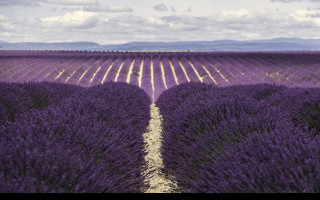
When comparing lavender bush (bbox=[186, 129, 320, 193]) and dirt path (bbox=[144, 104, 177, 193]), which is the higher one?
lavender bush (bbox=[186, 129, 320, 193])

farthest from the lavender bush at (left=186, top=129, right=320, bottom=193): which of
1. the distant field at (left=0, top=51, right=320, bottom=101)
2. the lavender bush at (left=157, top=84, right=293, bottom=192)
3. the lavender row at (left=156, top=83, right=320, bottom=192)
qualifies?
the distant field at (left=0, top=51, right=320, bottom=101)

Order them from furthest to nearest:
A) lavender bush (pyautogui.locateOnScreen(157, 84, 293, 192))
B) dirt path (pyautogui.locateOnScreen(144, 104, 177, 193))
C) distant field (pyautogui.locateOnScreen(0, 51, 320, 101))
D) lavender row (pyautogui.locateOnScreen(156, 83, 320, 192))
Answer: distant field (pyautogui.locateOnScreen(0, 51, 320, 101)) → dirt path (pyautogui.locateOnScreen(144, 104, 177, 193)) → lavender bush (pyautogui.locateOnScreen(157, 84, 293, 192)) → lavender row (pyautogui.locateOnScreen(156, 83, 320, 192))

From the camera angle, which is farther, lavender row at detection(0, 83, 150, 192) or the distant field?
the distant field

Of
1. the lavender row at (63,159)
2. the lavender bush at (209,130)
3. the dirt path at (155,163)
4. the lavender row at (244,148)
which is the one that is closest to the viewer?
the lavender row at (63,159)

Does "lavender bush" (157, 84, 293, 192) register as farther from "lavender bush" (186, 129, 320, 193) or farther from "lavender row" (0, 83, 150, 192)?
"lavender row" (0, 83, 150, 192)

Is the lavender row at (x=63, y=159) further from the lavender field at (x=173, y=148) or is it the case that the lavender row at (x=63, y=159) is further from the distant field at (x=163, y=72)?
the distant field at (x=163, y=72)

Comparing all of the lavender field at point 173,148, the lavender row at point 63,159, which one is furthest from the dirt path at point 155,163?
the lavender row at point 63,159

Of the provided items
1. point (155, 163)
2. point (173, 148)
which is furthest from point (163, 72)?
point (173, 148)

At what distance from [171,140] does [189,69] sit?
49.5ft

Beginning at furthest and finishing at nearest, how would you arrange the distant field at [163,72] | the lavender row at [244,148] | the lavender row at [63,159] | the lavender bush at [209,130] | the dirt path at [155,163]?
the distant field at [163,72]
the dirt path at [155,163]
the lavender bush at [209,130]
the lavender row at [244,148]
the lavender row at [63,159]

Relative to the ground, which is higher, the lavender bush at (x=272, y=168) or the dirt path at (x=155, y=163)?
the lavender bush at (x=272, y=168)
